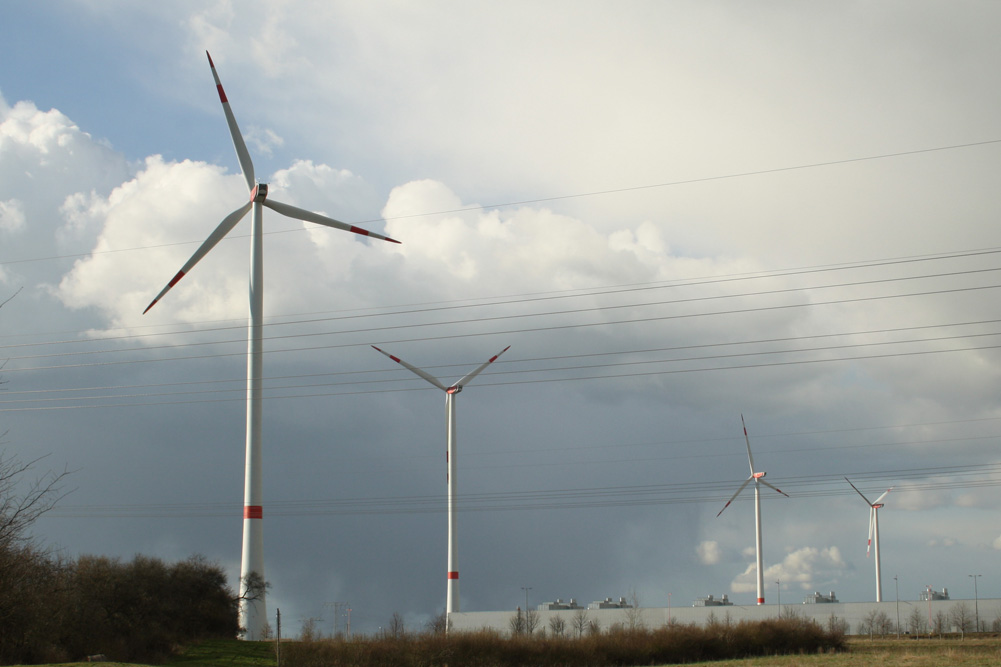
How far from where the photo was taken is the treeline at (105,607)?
4388 cm

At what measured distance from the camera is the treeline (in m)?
43.9

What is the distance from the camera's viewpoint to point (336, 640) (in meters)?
69.4

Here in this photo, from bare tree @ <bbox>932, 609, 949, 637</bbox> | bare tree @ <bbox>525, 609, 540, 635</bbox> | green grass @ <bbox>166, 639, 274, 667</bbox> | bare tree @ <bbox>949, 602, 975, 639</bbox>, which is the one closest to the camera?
green grass @ <bbox>166, 639, 274, 667</bbox>

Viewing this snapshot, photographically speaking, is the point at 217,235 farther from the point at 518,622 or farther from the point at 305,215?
the point at 518,622

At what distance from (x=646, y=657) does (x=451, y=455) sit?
92.2 ft

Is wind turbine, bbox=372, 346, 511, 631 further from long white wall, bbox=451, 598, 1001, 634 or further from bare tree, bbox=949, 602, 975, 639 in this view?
bare tree, bbox=949, 602, 975, 639

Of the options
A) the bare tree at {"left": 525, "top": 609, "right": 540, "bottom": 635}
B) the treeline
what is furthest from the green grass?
the bare tree at {"left": 525, "top": 609, "right": 540, "bottom": 635}

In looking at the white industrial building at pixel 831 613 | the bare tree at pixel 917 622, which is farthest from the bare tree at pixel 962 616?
the bare tree at pixel 917 622

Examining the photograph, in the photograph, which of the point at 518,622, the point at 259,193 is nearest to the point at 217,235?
the point at 259,193

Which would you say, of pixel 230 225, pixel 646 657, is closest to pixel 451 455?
pixel 646 657

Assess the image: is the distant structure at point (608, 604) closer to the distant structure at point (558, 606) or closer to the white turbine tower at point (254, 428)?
the distant structure at point (558, 606)

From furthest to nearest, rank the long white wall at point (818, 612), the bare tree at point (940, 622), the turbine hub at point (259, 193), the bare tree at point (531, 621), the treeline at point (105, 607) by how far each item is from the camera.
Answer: the bare tree at point (940, 622)
the long white wall at point (818, 612)
the bare tree at point (531, 621)
the turbine hub at point (259, 193)
the treeline at point (105, 607)

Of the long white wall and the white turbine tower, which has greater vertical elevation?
Result: the white turbine tower

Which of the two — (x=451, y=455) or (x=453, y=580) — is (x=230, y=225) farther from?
(x=453, y=580)
